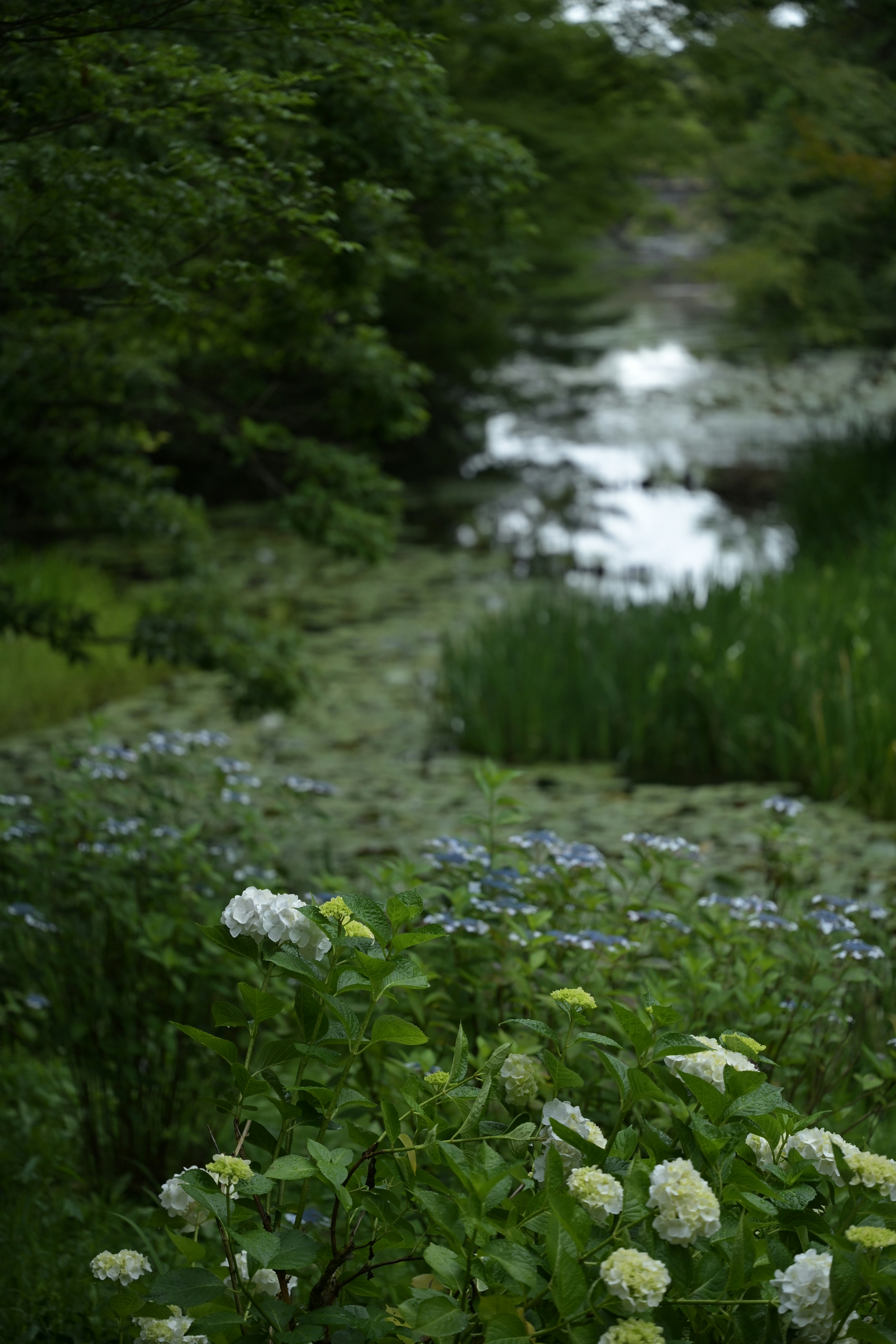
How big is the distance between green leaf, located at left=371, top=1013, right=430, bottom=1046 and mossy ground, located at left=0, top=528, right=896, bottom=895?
0.74 m

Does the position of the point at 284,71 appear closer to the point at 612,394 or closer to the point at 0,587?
the point at 0,587

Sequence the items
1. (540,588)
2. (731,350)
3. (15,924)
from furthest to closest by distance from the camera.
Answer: (731,350)
(540,588)
(15,924)

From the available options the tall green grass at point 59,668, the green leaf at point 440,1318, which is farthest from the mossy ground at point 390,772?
the green leaf at point 440,1318

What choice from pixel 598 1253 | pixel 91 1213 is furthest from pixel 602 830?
pixel 598 1253

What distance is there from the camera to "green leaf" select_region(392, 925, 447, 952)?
104cm

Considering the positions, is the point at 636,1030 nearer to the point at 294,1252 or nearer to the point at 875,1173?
the point at 875,1173

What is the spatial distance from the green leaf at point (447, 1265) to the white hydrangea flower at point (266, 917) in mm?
285

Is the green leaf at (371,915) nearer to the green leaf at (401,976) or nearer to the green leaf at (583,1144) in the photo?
the green leaf at (401,976)

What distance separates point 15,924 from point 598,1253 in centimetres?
178

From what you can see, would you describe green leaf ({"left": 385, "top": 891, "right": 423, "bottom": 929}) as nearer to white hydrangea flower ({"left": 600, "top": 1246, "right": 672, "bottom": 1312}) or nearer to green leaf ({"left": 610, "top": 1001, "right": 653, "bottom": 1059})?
green leaf ({"left": 610, "top": 1001, "right": 653, "bottom": 1059})

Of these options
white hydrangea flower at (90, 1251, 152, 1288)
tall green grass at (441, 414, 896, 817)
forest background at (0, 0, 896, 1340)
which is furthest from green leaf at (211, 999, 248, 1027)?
tall green grass at (441, 414, 896, 817)

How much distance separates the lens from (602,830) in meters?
3.51

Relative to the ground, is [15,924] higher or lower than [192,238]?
lower

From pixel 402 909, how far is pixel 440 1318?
1.07ft
